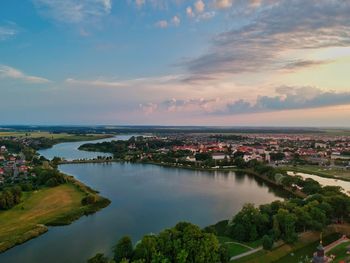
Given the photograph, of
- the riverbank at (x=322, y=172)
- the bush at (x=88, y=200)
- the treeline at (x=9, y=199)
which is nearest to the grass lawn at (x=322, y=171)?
the riverbank at (x=322, y=172)

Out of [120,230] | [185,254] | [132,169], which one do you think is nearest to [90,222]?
[120,230]

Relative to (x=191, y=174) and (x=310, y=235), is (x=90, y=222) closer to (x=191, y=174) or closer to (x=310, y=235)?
(x=310, y=235)

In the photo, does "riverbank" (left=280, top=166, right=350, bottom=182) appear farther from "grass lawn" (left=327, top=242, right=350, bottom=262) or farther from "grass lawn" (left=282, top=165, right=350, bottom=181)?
"grass lawn" (left=327, top=242, right=350, bottom=262)

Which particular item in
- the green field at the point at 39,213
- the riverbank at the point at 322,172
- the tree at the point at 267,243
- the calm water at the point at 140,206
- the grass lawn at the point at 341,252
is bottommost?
the calm water at the point at 140,206

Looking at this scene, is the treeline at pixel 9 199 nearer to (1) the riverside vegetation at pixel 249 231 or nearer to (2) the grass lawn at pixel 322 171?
(1) the riverside vegetation at pixel 249 231

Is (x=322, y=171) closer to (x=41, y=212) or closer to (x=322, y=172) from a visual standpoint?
(x=322, y=172)

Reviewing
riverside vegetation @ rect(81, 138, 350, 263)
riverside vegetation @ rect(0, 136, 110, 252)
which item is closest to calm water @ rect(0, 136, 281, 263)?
riverside vegetation @ rect(0, 136, 110, 252)

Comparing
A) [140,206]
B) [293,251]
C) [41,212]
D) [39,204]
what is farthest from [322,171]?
[41,212]

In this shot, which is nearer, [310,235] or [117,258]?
[117,258]
